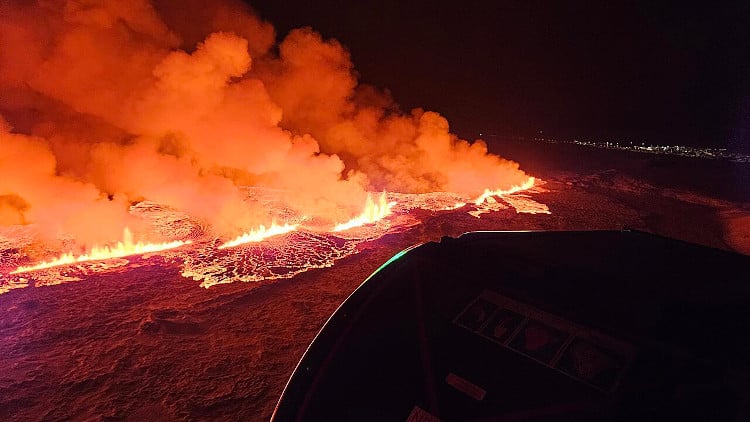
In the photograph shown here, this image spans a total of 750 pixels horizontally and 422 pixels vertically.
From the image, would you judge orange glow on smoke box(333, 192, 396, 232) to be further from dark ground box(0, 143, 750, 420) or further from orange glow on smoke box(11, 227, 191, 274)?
orange glow on smoke box(11, 227, 191, 274)

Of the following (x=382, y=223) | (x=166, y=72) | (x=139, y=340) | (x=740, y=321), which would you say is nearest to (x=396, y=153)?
(x=382, y=223)

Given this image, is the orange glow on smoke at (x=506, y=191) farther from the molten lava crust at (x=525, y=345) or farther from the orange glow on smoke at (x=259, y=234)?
the molten lava crust at (x=525, y=345)

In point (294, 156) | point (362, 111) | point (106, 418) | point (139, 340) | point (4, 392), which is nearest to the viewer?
point (106, 418)

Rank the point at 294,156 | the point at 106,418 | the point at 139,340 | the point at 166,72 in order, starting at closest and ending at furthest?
the point at 106,418 → the point at 139,340 → the point at 166,72 → the point at 294,156

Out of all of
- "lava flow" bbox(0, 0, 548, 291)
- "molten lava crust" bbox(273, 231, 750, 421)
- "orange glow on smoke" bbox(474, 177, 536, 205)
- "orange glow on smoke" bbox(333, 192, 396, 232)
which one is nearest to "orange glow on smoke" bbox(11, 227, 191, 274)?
"lava flow" bbox(0, 0, 548, 291)

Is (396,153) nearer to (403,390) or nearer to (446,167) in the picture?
(446,167)

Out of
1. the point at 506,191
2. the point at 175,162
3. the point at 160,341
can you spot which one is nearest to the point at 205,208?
the point at 175,162

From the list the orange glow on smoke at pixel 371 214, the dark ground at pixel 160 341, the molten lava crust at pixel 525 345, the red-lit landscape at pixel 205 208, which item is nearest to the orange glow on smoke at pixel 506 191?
the red-lit landscape at pixel 205 208

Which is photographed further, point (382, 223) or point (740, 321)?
point (382, 223)
